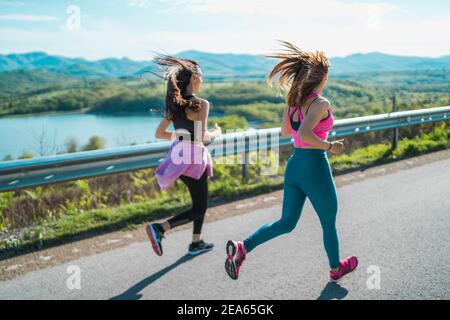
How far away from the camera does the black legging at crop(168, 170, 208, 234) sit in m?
4.46

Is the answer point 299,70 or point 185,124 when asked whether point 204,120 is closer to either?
point 185,124

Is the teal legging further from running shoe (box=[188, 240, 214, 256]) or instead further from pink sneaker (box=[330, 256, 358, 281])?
running shoe (box=[188, 240, 214, 256])

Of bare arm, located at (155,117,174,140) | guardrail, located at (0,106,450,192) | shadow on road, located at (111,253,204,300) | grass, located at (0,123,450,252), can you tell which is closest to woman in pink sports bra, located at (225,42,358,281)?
shadow on road, located at (111,253,204,300)

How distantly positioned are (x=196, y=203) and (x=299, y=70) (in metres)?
1.66

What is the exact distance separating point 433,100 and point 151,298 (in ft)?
49.4

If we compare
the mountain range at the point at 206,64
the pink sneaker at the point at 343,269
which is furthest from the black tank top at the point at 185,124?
the mountain range at the point at 206,64

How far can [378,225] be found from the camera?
17.1 feet

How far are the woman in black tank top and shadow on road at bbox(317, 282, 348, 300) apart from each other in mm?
1525

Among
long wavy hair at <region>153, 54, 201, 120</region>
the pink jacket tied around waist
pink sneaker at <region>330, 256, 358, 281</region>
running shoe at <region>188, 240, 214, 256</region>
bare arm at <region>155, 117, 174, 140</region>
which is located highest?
long wavy hair at <region>153, 54, 201, 120</region>

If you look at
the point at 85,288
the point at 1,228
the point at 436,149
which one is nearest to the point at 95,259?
the point at 85,288

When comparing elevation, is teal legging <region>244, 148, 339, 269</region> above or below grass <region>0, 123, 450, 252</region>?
above

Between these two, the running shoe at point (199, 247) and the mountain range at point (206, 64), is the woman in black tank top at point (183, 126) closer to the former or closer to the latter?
the running shoe at point (199, 247)

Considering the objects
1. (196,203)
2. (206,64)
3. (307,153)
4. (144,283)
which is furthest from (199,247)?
(206,64)
